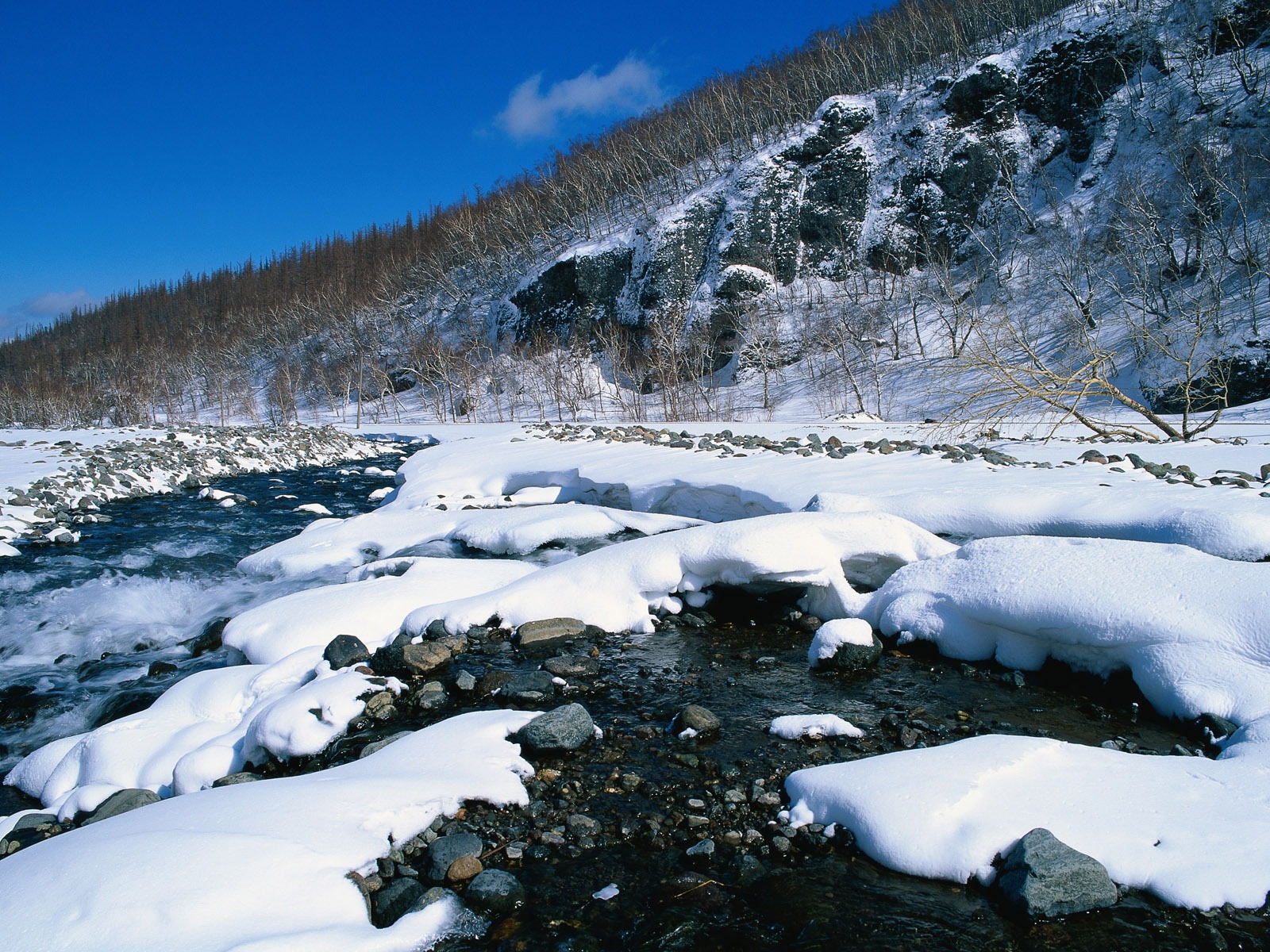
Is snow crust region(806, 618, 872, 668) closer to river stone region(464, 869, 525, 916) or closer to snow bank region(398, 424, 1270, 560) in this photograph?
snow bank region(398, 424, 1270, 560)

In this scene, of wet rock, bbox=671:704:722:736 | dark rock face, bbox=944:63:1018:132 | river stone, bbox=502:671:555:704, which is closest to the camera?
wet rock, bbox=671:704:722:736

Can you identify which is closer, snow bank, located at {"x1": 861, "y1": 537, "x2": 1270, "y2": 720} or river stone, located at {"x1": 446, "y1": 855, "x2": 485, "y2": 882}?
river stone, located at {"x1": 446, "y1": 855, "x2": 485, "y2": 882}

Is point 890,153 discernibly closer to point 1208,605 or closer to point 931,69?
point 931,69

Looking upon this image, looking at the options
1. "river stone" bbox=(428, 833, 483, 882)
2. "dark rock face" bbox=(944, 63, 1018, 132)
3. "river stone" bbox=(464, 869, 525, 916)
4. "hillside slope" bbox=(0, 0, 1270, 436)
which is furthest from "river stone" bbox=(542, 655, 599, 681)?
"dark rock face" bbox=(944, 63, 1018, 132)

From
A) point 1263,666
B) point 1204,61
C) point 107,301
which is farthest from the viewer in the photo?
point 107,301

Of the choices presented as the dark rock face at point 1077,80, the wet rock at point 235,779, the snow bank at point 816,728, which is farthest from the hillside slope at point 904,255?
the wet rock at point 235,779

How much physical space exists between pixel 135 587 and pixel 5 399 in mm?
74563

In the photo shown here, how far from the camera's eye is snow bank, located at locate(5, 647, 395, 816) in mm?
4031

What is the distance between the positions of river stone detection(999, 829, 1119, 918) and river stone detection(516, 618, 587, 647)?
12.5 ft

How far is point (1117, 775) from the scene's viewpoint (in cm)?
309

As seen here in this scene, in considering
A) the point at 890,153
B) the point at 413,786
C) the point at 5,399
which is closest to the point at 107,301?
the point at 5,399

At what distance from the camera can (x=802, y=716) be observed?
4.27 m

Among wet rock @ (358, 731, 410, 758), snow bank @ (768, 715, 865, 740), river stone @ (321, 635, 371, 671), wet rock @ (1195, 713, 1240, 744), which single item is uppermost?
river stone @ (321, 635, 371, 671)

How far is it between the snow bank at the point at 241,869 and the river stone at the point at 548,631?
7.69 ft
